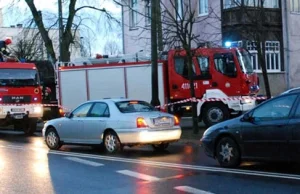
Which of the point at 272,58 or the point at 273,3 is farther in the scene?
the point at 272,58

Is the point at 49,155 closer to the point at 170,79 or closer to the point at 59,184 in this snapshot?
the point at 59,184

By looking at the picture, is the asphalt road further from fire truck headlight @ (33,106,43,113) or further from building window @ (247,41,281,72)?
building window @ (247,41,281,72)

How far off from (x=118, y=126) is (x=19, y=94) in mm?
8840

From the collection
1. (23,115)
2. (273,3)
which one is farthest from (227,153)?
(273,3)

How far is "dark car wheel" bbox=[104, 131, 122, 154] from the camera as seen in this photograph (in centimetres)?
1284

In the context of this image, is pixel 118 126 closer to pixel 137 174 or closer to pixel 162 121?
pixel 162 121

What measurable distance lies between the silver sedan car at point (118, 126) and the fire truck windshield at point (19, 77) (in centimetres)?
661

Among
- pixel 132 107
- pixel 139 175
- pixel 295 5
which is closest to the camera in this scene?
pixel 139 175

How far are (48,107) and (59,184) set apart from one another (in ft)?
51.2

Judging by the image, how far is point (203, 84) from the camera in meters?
18.6

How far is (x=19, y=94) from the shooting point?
20.3 m

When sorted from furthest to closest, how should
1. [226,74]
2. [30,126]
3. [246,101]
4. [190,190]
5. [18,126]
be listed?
1. [18,126]
2. [30,126]
3. [226,74]
4. [246,101]
5. [190,190]

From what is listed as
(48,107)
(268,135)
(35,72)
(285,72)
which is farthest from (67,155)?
(285,72)

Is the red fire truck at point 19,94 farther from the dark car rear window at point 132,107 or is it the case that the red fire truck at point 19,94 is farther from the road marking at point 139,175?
the road marking at point 139,175
